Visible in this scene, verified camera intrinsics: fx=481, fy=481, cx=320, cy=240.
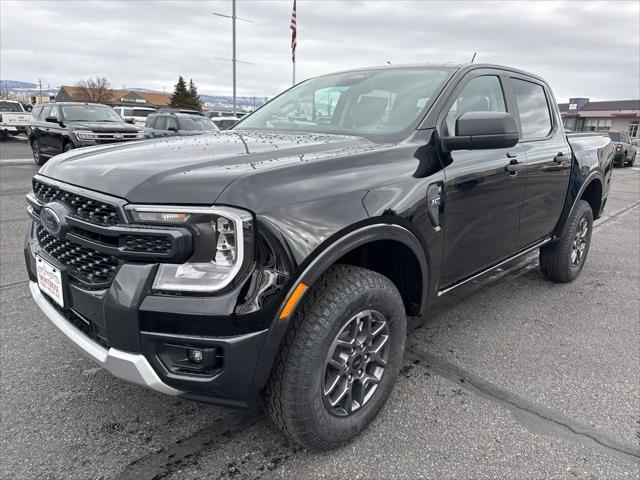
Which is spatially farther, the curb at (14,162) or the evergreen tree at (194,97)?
the evergreen tree at (194,97)

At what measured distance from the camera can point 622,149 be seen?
21.7 meters

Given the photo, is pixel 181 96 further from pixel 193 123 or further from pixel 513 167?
pixel 513 167

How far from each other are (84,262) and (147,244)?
42 centimetres

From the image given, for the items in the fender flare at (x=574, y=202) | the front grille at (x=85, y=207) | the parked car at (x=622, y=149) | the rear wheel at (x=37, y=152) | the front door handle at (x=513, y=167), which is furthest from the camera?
the parked car at (x=622, y=149)

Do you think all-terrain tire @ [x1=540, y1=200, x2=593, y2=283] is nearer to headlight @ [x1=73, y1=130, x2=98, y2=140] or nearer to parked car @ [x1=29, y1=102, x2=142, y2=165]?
parked car @ [x1=29, y1=102, x2=142, y2=165]

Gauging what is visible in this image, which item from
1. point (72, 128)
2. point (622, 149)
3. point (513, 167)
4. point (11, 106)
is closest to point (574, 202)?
point (513, 167)

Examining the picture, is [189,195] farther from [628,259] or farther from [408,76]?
[628,259]

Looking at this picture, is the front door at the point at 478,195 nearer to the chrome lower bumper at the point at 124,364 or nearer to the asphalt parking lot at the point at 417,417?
the asphalt parking lot at the point at 417,417

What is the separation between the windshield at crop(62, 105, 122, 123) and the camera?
40.6ft

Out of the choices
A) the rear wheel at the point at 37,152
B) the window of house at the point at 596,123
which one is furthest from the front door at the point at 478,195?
the window of house at the point at 596,123

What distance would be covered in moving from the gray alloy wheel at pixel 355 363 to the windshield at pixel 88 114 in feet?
40.4

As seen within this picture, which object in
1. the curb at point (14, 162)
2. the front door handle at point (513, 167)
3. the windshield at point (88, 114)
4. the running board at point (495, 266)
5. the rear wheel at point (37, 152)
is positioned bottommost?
the curb at point (14, 162)

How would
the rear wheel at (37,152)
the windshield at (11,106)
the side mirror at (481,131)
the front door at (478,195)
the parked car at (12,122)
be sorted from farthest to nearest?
the windshield at (11,106) → the parked car at (12,122) → the rear wheel at (37,152) → the front door at (478,195) → the side mirror at (481,131)

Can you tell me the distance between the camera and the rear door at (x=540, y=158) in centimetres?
351
